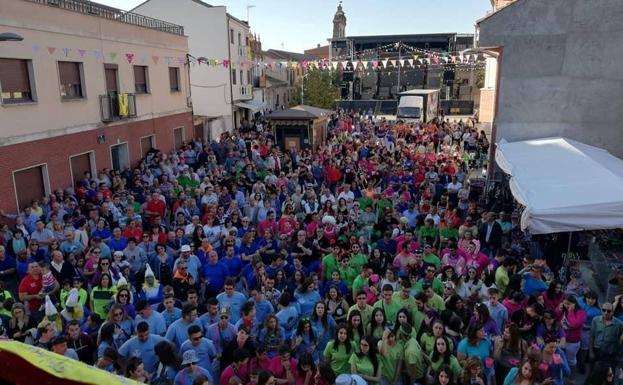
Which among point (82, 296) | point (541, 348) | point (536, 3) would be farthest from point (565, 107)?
point (82, 296)

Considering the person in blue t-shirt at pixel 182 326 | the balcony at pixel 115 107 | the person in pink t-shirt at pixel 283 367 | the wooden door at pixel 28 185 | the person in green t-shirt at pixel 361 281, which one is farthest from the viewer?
the balcony at pixel 115 107

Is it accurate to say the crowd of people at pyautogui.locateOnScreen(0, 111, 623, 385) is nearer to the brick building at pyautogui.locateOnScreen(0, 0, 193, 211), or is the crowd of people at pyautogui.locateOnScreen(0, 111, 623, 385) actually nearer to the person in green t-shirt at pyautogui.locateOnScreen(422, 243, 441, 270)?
the person in green t-shirt at pyautogui.locateOnScreen(422, 243, 441, 270)

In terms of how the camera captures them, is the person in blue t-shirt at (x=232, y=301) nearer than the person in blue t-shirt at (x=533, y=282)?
Yes

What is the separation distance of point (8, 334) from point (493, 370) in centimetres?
614

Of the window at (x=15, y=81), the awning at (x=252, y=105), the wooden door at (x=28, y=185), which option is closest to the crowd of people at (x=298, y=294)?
the wooden door at (x=28, y=185)

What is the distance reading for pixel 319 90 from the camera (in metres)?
45.5

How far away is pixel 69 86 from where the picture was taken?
14.5 metres

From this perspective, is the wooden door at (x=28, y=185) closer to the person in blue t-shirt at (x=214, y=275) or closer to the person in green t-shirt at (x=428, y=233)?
the person in blue t-shirt at (x=214, y=275)

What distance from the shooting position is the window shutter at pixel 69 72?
1418cm

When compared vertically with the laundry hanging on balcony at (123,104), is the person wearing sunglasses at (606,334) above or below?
below

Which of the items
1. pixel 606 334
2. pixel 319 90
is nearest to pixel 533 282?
pixel 606 334

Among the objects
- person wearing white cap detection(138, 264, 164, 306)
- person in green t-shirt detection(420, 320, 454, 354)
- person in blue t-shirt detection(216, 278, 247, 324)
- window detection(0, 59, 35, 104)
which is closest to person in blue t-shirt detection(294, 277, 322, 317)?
person in blue t-shirt detection(216, 278, 247, 324)

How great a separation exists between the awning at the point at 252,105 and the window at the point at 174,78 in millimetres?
12410

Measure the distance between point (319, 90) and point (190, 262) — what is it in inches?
1542
